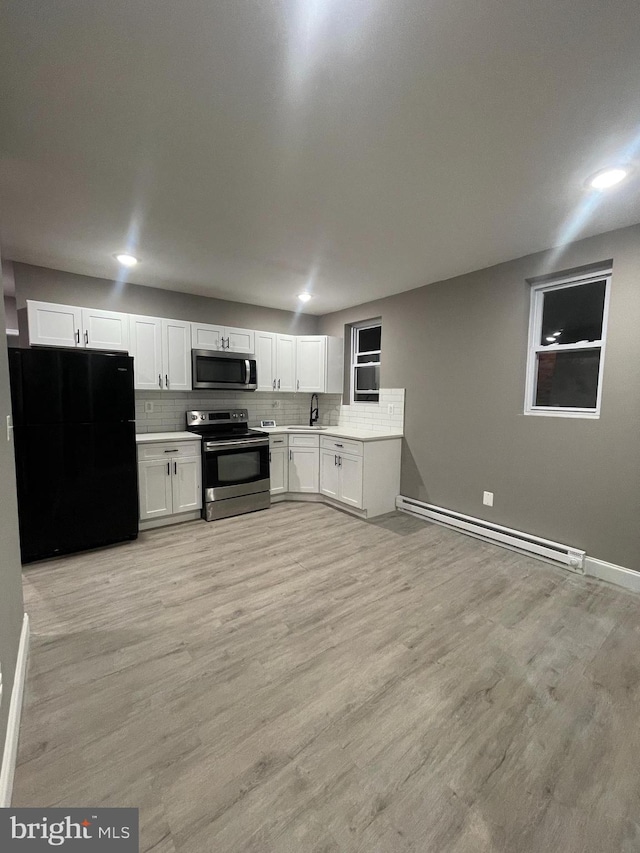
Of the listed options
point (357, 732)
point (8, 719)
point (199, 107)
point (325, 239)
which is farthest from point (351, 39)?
point (8, 719)

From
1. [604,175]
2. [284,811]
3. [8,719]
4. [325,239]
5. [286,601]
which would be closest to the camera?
[284,811]

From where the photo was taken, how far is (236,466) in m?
3.95

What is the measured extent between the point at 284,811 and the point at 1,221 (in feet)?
11.9

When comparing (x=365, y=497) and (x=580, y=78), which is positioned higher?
(x=580, y=78)

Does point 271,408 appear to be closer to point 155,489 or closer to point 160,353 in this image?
point 160,353

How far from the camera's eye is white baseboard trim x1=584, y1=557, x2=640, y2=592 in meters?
2.48

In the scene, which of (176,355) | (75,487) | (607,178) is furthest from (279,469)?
(607,178)

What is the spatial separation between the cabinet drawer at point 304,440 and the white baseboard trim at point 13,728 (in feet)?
9.99

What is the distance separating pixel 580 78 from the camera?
1312 millimetres

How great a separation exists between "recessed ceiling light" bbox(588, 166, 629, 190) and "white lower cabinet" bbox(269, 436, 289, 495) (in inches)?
139

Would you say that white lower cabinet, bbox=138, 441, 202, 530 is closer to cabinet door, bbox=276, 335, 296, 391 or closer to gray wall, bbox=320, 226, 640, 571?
cabinet door, bbox=276, 335, 296, 391

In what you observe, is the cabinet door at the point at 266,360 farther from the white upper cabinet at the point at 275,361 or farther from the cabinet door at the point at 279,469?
the cabinet door at the point at 279,469

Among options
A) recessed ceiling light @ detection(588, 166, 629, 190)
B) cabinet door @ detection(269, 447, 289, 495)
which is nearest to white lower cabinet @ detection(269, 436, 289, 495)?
cabinet door @ detection(269, 447, 289, 495)

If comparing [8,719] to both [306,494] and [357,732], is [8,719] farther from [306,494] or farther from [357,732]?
[306,494]
